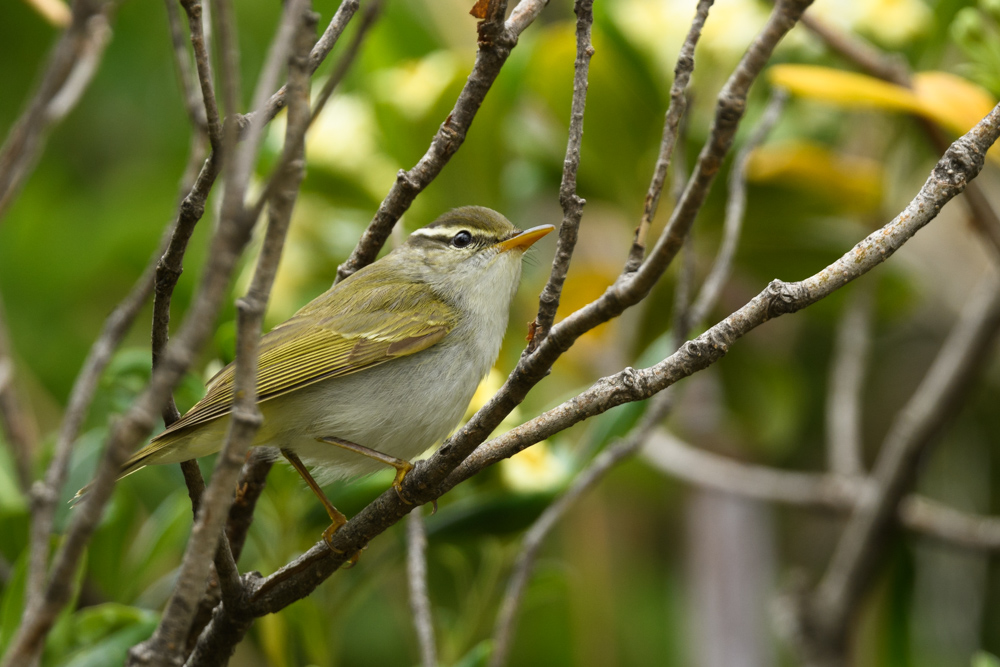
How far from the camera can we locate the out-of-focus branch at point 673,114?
1.44m

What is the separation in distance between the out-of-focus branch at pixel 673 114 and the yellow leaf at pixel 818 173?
1.73 m

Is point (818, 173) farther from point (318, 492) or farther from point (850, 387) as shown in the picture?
point (318, 492)

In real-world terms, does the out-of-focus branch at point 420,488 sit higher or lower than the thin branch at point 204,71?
lower

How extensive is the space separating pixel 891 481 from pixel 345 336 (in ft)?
5.79

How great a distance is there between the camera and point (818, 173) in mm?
3195

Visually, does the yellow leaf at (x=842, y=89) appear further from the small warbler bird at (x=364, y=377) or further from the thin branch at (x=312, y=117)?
the thin branch at (x=312, y=117)

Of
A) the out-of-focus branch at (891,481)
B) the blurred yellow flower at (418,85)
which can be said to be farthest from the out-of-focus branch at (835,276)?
the blurred yellow flower at (418,85)

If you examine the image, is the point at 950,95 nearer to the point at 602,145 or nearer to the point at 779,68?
the point at 779,68

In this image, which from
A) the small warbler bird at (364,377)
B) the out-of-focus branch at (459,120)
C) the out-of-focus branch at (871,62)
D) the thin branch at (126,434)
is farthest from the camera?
the out-of-focus branch at (871,62)

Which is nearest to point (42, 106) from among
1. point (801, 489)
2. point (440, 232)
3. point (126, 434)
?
point (126, 434)

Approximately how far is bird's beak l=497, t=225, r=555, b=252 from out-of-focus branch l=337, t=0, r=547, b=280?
642 millimetres

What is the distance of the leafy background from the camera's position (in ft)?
7.98

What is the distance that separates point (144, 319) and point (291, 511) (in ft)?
6.90

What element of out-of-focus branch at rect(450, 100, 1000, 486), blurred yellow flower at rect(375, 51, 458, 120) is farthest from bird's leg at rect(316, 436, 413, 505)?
blurred yellow flower at rect(375, 51, 458, 120)
